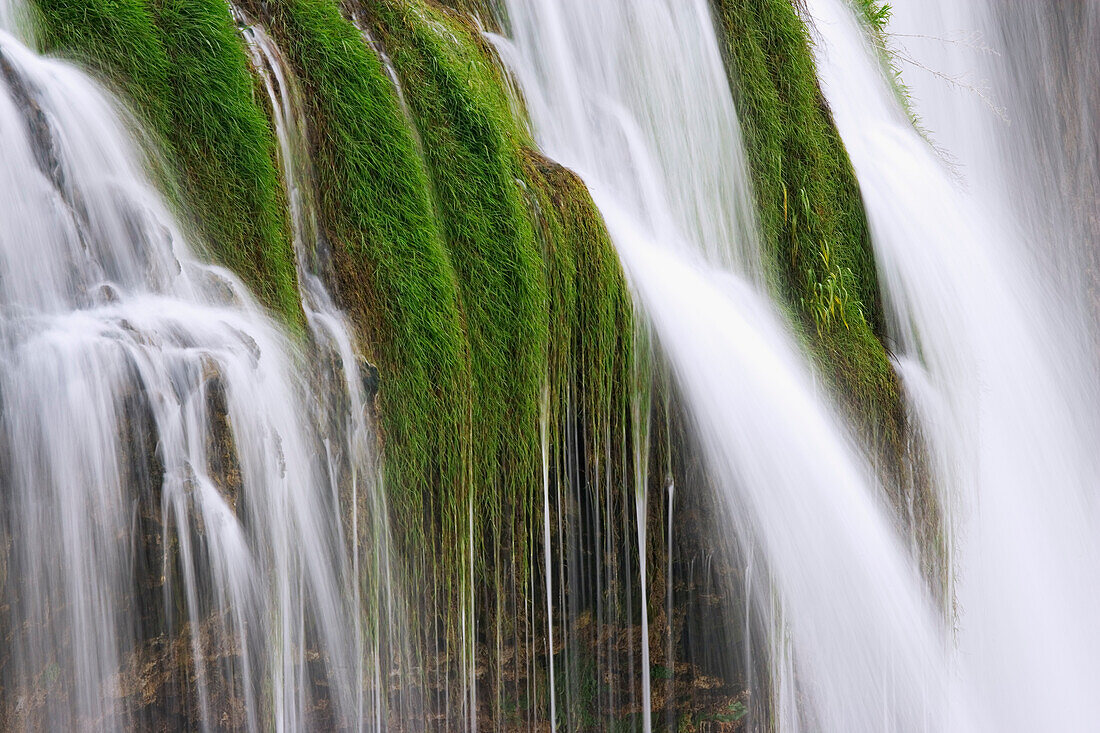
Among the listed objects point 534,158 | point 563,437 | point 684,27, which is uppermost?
point 684,27

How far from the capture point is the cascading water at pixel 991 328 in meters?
4.99

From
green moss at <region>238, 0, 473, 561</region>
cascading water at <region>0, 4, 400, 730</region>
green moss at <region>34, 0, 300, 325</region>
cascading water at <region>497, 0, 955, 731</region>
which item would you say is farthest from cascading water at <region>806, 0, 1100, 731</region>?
green moss at <region>34, 0, 300, 325</region>

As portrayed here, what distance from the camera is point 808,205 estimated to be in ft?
15.5

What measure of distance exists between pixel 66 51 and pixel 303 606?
2017 mm

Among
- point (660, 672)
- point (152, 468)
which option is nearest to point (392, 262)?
point (152, 468)

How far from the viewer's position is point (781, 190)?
474cm

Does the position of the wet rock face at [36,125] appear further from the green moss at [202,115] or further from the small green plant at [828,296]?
the small green plant at [828,296]

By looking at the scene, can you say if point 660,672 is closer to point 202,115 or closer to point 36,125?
point 202,115

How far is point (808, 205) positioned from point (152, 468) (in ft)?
Result: 10.6

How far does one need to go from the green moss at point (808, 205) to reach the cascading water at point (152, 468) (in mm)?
2291

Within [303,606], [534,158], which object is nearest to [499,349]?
[534,158]

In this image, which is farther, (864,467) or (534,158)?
(864,467)

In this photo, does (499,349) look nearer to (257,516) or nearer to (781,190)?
(257,516)

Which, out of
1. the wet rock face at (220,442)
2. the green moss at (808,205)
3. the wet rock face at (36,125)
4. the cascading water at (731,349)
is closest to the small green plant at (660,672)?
the cascading water at (731,349)
